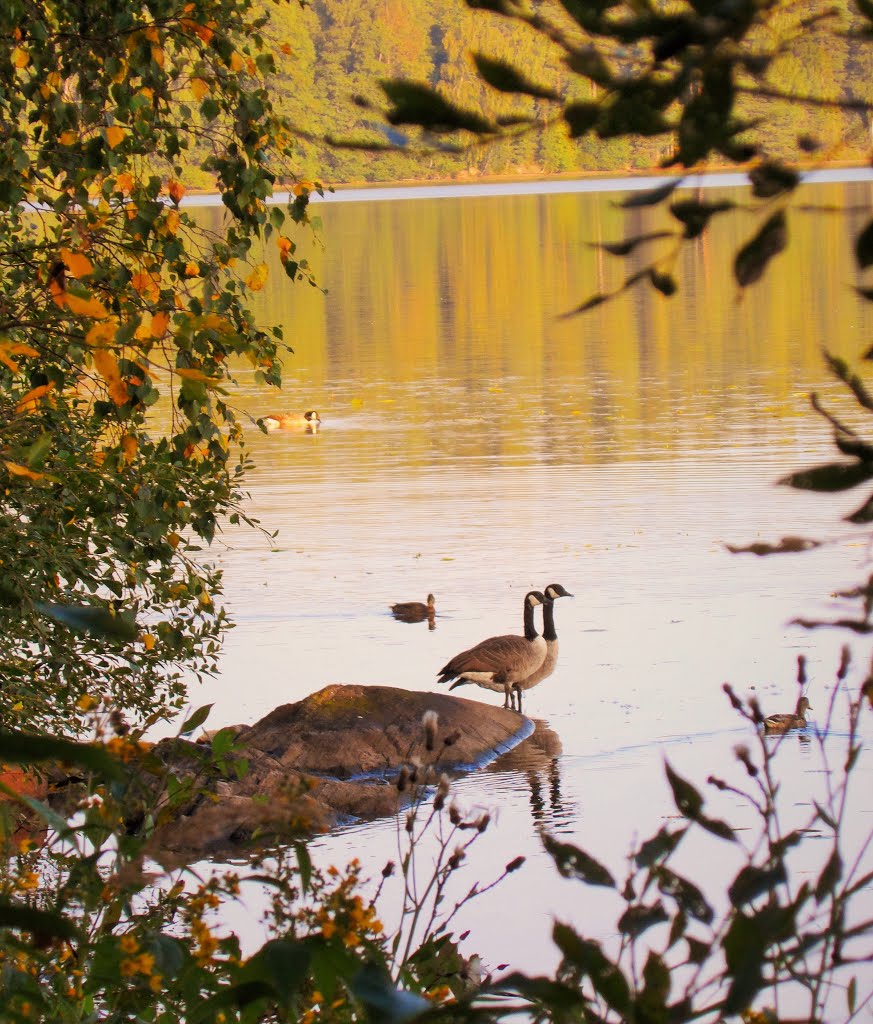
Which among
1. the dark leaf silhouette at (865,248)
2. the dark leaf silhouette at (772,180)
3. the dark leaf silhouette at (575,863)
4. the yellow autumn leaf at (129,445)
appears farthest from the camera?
the yellow autumn leaf at (129,445)

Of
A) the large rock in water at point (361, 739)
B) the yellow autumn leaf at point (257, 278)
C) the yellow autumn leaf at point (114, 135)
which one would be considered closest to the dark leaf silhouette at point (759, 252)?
the yellow autumn leaf at point (114, 135)

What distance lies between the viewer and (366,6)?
126938 millimetres

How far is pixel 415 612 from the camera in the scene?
43.0ft

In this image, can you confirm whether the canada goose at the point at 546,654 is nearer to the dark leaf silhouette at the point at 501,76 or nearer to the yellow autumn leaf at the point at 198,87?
the yellow autumn leaf at the point at 198,87

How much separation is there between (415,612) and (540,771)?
3.27 metres

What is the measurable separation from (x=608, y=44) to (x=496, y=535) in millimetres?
14285

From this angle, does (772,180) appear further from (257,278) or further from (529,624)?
(529,624)

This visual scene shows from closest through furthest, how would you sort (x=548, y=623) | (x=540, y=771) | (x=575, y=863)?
(x=575, y=863), (x=540, y=771), (x=548, y=623)

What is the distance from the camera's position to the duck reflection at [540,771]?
9320 millimetres

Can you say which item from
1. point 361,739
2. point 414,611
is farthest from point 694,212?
point 414,611

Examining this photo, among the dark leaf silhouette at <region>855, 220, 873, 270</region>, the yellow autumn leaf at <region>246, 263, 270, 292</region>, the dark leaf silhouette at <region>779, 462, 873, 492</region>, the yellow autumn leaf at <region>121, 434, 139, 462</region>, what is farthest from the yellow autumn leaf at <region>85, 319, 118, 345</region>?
the yellow autumn leaf at <region>246, 263, 270, 292</region>

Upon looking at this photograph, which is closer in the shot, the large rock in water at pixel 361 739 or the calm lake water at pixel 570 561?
the calm lake water at pixel 570 561

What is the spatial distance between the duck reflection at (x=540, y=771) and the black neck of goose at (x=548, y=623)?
833 millimetres

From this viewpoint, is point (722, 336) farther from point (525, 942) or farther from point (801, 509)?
point (525, 942)
